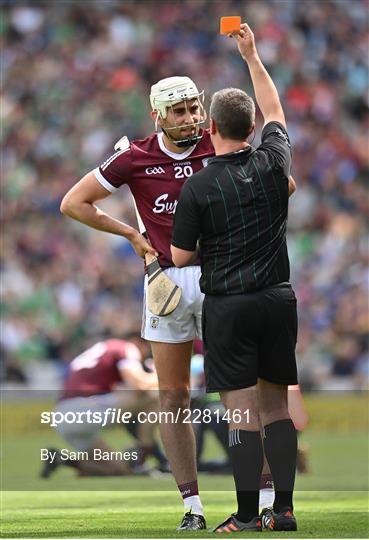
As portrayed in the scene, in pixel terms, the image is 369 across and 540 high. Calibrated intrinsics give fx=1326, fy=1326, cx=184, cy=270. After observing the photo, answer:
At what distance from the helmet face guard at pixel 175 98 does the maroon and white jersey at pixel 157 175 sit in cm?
9

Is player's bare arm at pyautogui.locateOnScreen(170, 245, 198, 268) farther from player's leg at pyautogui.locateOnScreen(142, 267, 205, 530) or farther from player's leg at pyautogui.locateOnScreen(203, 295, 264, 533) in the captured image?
player's leg at pyautogui.locateOnScreen(142, 267, 205, 530)

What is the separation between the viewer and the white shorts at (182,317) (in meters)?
7.16

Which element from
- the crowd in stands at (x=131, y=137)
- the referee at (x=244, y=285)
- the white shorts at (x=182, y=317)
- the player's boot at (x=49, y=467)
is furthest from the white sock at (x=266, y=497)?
the crowd in stands at (x=131, y=137)

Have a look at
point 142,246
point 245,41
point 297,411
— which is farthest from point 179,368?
point 297,411

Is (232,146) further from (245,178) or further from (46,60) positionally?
(46,60)

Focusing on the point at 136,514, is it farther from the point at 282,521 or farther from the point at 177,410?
the point at 282,521

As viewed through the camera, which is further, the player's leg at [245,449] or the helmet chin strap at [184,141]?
the helmet chin strap at [184,141]

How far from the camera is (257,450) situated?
6309 millimetres

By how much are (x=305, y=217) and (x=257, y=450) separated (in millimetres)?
13744

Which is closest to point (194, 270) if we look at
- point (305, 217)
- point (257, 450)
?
point (257, 450)

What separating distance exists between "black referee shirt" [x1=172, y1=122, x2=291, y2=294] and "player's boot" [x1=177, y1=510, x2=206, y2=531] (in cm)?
124

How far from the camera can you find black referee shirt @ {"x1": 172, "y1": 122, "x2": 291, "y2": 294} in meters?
6.36

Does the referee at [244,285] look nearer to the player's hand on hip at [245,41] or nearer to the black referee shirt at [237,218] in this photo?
the black referee shirt at [237,218]

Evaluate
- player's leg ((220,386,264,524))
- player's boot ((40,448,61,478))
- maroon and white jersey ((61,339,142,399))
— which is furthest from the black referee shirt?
maroon and white jersey ((61,339,142,399))
